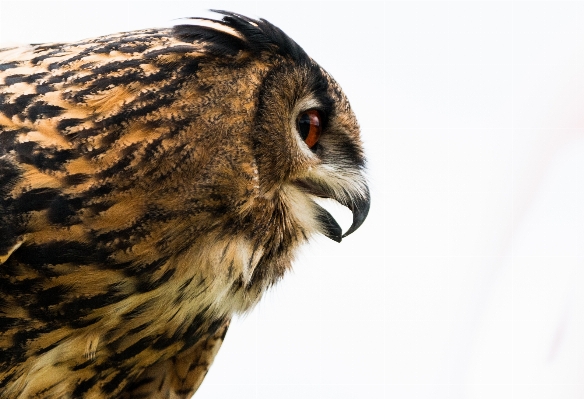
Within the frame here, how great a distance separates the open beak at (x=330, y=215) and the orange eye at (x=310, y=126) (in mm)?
73

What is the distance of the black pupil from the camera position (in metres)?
1.18

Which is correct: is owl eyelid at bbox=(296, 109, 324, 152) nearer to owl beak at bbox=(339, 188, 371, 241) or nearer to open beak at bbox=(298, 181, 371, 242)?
open beak at bbox=(298, 181, 371, 242)

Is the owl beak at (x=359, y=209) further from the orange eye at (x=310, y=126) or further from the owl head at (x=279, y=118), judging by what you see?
the orange eye at (x=310, y=126)

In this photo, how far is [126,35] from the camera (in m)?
1.12

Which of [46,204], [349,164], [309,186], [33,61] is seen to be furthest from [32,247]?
[349,164]

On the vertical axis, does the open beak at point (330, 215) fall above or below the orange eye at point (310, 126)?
below

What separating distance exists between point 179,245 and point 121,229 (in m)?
0.09

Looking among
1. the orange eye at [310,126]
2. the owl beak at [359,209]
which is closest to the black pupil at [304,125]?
the orange eye at [310,126]

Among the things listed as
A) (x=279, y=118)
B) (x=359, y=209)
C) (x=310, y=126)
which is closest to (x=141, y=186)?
(x=279, y=118)

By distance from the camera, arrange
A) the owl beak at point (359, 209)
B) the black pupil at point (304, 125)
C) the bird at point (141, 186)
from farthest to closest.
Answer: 1. the owl beak at point (359, 209)
2. the black pupil at point (304, 125)
3. the bird at point (141, 186)

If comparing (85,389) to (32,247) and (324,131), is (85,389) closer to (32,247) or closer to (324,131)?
(32,247)

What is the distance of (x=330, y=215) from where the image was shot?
130 cm

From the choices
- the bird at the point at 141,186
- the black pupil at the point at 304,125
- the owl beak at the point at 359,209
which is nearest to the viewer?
the bird at the point at 141,186

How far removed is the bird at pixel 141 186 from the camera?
3.16 ft
